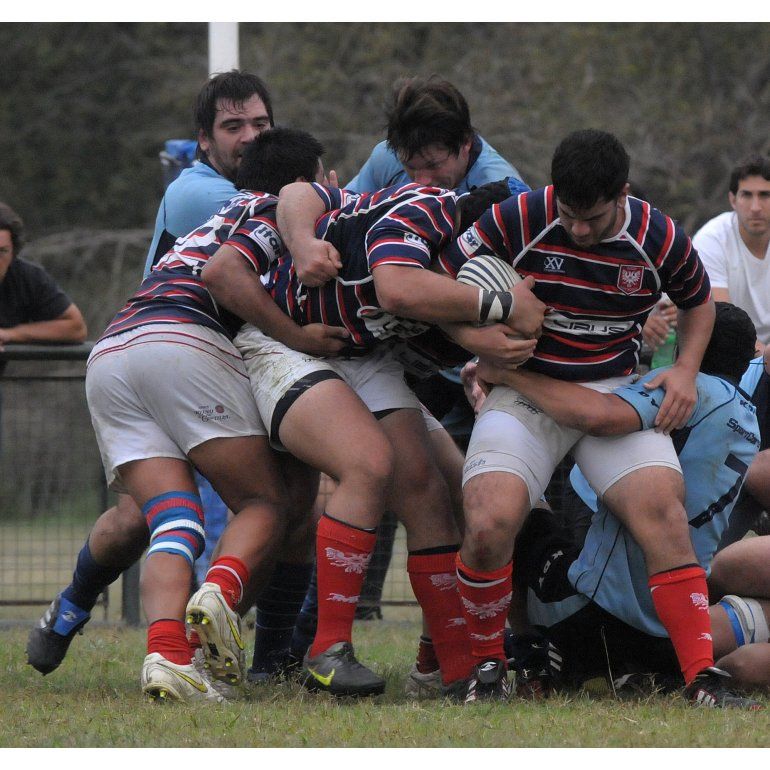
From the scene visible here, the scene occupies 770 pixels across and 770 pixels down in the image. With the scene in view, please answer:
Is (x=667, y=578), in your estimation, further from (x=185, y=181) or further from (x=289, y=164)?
(x=185, y=181)

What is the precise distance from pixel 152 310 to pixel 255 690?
1263 mm

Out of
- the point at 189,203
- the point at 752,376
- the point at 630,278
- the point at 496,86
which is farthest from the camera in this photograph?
the point at 496,86

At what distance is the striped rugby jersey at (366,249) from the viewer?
4168mm

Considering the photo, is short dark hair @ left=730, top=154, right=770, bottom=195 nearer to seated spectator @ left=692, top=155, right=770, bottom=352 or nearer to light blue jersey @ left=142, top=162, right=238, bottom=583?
seated spectator @ left=692, top=155, right=770, bottom=352

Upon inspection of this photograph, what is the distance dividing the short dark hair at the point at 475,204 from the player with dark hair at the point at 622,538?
464mm

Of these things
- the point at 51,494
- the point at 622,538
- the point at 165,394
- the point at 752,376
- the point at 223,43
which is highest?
the point at 223,43

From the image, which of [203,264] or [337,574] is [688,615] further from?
[203,264]

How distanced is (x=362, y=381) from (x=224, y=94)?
4.79ft

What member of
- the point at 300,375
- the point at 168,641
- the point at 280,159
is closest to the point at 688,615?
the point at 300,375

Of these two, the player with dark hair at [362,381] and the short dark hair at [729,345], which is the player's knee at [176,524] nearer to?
the player with dark hair at [362,381]

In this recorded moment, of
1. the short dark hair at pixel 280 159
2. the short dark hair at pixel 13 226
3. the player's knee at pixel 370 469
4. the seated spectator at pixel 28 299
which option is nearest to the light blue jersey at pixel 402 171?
the short dark hair at pixel 280 159

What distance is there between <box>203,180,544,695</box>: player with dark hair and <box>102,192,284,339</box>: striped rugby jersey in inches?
3.6

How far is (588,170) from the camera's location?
3857 millimetres

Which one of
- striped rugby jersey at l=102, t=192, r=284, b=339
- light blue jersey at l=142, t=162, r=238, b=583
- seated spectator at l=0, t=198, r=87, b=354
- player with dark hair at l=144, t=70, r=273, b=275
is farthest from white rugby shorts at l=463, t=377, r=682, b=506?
seated spectator at l=0, t=198, r=87, b=354
